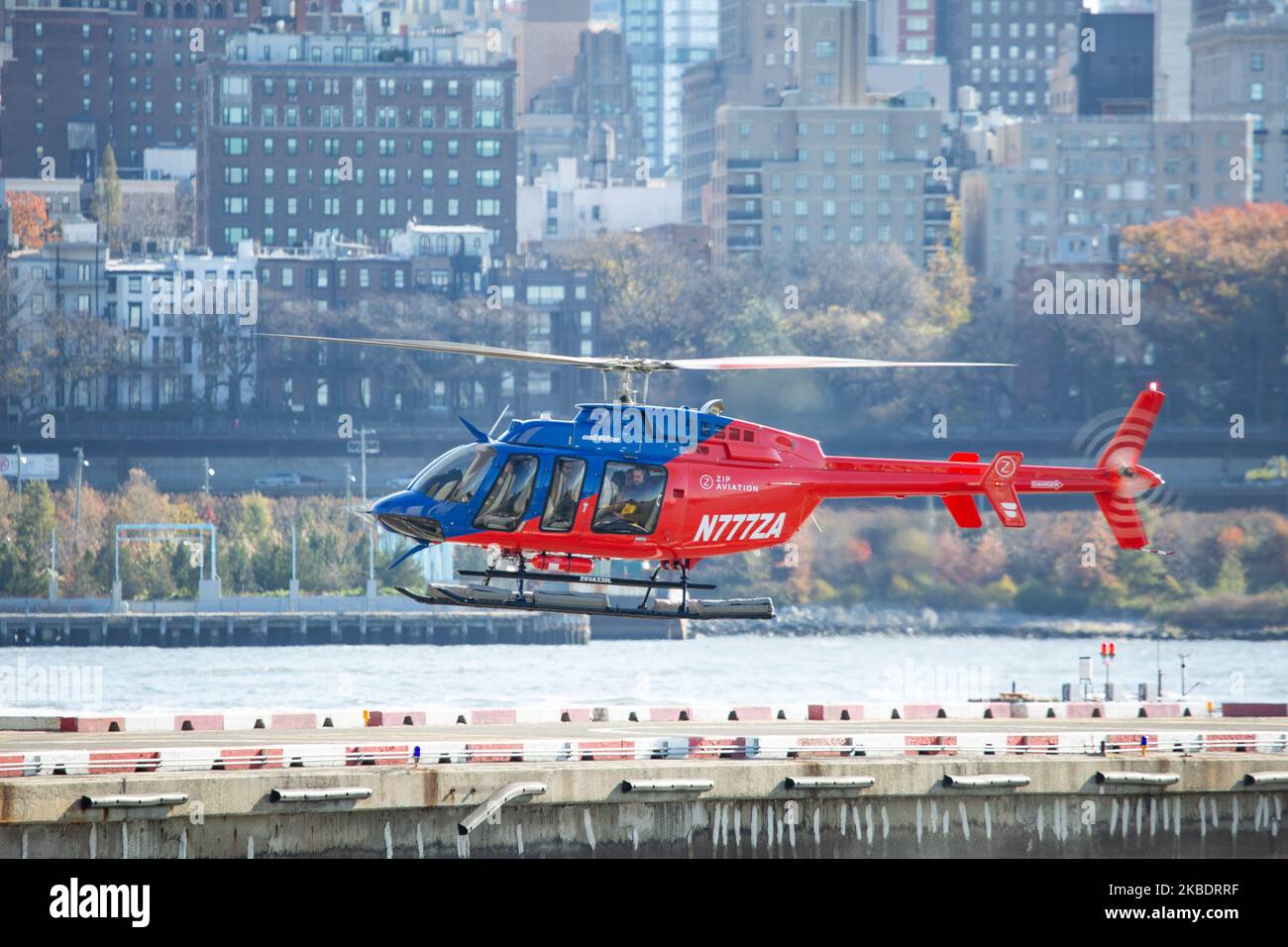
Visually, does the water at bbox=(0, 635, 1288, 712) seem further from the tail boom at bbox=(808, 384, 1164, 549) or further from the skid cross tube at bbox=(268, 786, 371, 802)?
the skid cross tube at bbox=(268, 786, 371, 802)

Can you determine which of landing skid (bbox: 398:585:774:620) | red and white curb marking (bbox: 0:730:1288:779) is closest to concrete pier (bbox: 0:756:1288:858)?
red and white curb marking (bbox: 0:730:1288:779)

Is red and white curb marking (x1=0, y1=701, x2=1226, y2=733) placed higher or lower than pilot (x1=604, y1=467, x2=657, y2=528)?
lower

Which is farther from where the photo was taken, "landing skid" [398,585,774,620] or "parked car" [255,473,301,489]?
"parked car" [255,473,301,489]

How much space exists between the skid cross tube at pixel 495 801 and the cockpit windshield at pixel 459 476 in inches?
200

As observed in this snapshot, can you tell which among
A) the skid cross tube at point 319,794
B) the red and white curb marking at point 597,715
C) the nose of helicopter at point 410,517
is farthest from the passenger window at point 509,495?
the red and white curb marking at point 597,715

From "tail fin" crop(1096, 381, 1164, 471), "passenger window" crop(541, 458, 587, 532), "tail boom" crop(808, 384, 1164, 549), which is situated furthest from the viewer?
"tail fin" crop(1096, 381, 1164, 471)

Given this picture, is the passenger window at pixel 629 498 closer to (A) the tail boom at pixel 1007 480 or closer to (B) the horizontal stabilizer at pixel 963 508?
(A) the tail boom at pixel 1007 480

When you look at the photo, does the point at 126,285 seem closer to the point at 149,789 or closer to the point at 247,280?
the point at 247,280

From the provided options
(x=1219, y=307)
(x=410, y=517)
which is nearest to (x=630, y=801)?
(x=410, y=517)

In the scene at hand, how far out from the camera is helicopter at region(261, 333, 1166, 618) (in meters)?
43.2

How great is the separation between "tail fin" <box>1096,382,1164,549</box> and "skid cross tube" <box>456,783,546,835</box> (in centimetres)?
1108

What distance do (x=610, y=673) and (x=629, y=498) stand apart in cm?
7608

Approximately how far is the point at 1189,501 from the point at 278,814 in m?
127

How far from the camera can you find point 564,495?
43156mm
